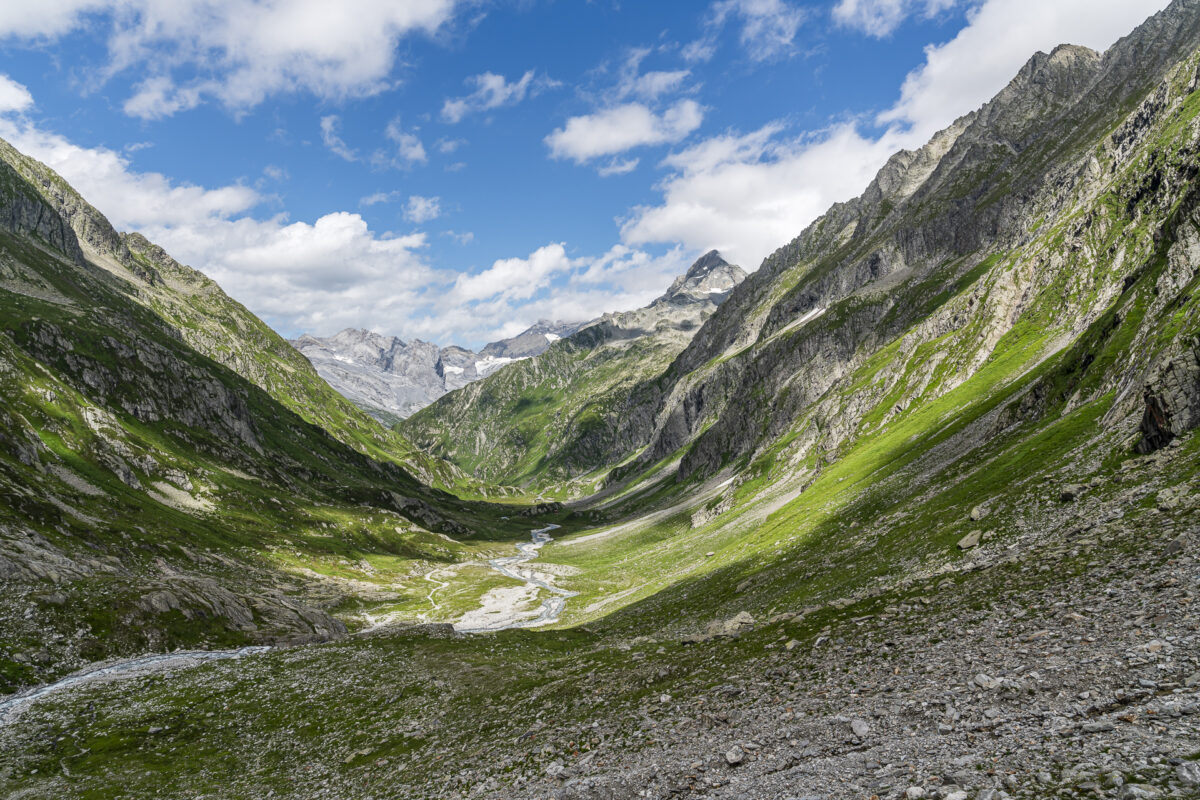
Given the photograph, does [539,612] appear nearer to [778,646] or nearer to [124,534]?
[124,534]

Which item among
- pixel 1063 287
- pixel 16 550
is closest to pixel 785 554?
pixel 16 550

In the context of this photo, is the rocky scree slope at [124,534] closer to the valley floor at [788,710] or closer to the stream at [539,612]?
the valley floor at [788,710]

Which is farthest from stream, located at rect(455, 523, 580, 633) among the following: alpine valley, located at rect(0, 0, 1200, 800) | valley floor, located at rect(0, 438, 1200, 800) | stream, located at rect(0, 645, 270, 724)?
valley floor, located at rect(0, 438, 1200, 800)

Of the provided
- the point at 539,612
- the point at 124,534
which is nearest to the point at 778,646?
the point at 539,612

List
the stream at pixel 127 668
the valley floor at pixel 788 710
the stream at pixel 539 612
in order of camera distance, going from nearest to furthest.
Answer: the valley floor at pixel 788 710 → the stream at pixel 127 668 → the stream at pixel 539 612

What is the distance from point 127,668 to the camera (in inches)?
1917

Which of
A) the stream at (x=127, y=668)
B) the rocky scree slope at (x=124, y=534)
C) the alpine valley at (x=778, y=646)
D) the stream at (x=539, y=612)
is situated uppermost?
the rocky scree slope at (x=124, y=534)

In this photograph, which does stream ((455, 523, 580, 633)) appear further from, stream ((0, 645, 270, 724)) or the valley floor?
the valley floor

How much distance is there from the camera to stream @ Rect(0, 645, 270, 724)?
3949 cm

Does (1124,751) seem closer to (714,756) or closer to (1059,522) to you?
(714,756)

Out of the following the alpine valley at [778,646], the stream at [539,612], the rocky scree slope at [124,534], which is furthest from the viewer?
the stream at [539,612]

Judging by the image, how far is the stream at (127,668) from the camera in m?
39.5

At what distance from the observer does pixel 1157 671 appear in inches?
609

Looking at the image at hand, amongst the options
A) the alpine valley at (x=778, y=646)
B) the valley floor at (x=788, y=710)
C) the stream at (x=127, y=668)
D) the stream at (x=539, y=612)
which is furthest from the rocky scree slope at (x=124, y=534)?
the stream at (x=539, y=612)
